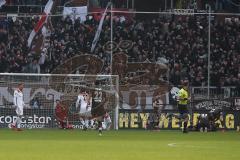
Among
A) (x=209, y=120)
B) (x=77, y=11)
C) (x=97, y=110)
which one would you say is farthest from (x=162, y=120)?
(x=77, y=11)

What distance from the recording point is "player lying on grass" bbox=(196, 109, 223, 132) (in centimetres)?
3198

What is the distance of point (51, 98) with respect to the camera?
110 feet

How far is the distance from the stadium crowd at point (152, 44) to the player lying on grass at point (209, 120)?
2.52 metres

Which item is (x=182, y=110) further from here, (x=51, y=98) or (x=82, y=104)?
(x=51, y=98)

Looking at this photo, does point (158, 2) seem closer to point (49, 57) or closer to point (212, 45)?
point (212, 45)

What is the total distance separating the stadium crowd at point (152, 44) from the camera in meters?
35.2

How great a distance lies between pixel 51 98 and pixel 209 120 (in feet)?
23.9

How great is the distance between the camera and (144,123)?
109 ft

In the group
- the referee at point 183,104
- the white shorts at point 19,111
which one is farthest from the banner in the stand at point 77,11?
the referee at point 183,104

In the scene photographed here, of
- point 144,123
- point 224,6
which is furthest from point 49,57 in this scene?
point 224,6
